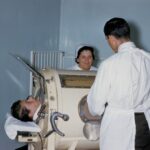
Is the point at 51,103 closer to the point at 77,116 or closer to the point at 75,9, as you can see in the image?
the point at 77,116

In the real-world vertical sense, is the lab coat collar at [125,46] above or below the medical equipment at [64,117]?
above

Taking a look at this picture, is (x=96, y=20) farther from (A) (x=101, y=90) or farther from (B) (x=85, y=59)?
(A) (x=101, y=90)

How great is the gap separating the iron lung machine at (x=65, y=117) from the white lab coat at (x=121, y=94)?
17 cm

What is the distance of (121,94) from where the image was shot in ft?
5.76

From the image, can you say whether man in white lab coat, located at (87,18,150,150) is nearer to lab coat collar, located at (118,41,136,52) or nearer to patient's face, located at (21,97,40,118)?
lab coat collar, located at (118,41,136,52)

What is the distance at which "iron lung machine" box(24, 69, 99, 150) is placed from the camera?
77.9 inches

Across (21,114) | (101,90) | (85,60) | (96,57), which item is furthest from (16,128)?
(96,57)

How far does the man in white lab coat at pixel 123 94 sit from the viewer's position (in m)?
1.76

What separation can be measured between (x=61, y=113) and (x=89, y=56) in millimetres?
1168

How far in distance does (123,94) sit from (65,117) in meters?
0.38

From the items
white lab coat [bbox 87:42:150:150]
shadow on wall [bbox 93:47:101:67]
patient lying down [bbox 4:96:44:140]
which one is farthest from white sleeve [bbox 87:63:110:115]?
shadow on wall [bbox 93:47:101:67]

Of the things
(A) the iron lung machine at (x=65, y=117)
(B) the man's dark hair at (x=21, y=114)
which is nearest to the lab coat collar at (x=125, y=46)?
(A) the iron lung machine at (x=65, y=117)

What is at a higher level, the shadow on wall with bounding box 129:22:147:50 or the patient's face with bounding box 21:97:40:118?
the shadow on wall with bounding box 129:22:147:50

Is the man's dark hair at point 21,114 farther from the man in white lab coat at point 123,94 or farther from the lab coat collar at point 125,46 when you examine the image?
the lab coat collar at point 125,46
